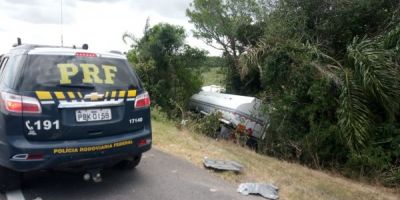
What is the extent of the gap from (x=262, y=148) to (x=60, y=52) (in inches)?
240

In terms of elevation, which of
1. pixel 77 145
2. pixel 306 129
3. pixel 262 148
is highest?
pixel 77 145

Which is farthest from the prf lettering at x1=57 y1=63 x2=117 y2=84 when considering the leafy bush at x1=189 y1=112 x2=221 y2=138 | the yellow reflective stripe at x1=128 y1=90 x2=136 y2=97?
the leafy bush at x1=189 y1=112 x2=221 y2=138

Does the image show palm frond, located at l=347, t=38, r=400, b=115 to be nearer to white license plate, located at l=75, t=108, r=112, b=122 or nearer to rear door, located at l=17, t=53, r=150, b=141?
rear door, located at l=17, t=53, r=150, b=141

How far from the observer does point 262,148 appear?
914cm

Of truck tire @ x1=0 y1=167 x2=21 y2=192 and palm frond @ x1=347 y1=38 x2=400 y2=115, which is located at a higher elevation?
palm frond @ x1=347 y1=38 x2=400 y2=115

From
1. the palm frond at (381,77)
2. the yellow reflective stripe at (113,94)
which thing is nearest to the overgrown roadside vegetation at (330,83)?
the palm frond at (381,77)

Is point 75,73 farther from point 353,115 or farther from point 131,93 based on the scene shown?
point 353,115

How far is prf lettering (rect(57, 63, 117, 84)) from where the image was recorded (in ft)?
13.6

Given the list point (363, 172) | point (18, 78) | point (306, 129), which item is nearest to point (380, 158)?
point (363, 172)

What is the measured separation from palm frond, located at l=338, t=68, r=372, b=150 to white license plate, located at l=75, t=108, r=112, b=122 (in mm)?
4500

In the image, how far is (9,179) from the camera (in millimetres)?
4348

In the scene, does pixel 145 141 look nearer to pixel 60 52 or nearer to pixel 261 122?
pixel 60 52

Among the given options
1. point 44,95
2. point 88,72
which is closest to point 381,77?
point 88,72

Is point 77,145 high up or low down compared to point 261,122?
up
